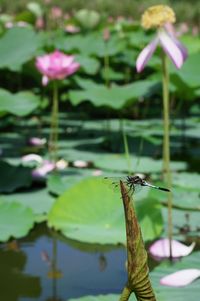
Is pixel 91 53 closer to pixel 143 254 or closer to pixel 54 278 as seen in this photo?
pixel 54 278

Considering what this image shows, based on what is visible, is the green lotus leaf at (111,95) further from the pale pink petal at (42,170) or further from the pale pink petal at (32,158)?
the pale pink petal at (42,170)

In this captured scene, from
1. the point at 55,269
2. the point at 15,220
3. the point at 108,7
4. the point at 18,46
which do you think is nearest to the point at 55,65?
the point at 18,46

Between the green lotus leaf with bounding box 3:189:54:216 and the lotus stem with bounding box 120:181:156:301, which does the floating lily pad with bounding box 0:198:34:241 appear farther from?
the lotus stem with bounding box 120:181:156:301

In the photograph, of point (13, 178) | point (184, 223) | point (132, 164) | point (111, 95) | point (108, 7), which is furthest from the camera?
point (108, 7)

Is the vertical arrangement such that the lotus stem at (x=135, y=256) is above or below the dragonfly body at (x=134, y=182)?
below

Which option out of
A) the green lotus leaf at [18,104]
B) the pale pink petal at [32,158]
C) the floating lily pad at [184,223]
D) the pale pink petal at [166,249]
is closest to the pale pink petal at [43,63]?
the green lotus leaf at [18,104]

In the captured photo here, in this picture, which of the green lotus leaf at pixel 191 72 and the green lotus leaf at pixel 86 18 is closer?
the green lotus leaf at pixel 191 72

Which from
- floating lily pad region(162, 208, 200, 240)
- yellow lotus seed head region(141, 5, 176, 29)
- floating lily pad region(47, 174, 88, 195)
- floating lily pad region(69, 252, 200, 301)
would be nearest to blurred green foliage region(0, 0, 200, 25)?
floating lily pad region(47, 174, 88, 195)

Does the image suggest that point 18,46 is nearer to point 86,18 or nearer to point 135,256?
point 135,256
